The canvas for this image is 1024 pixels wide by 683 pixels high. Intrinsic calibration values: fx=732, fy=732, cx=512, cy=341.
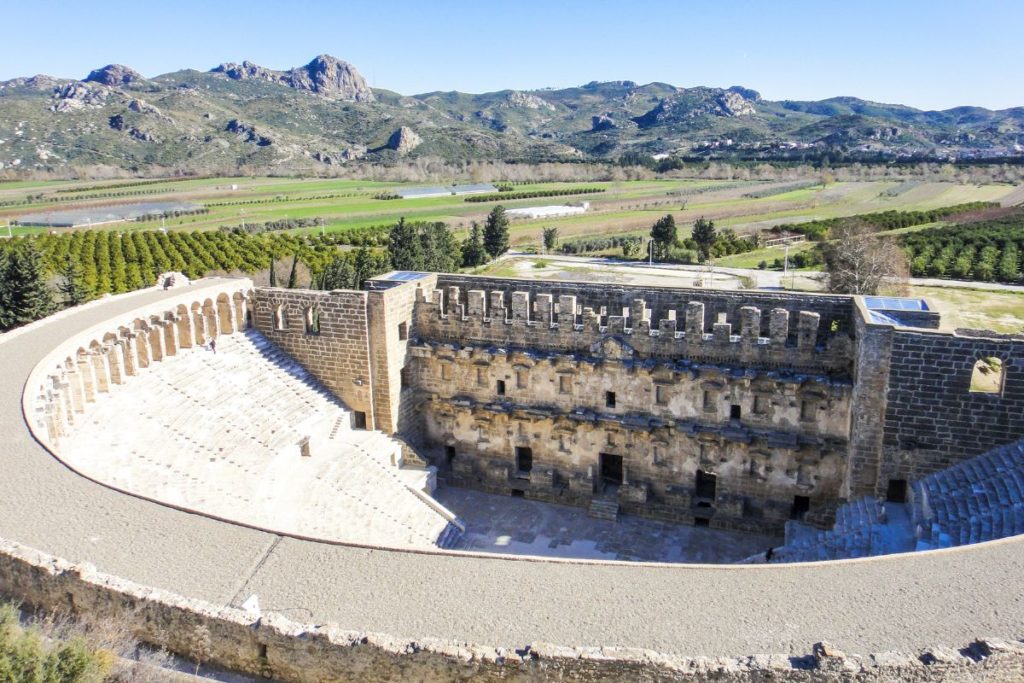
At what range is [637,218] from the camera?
88.1 metres

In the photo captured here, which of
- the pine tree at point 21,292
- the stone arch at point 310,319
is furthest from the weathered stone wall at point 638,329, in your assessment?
the pine tree at point 21,292

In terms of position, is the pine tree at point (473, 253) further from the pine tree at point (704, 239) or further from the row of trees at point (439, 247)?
the pine tree at point (704, 239)

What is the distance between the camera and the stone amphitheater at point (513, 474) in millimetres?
8938

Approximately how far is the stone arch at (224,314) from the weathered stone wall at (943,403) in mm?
17334

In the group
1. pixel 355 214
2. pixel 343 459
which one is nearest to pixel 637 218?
pixel 355 214

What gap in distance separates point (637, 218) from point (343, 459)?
73433 millimetres

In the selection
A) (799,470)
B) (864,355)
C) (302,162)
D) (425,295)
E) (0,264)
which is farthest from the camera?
(302,162)

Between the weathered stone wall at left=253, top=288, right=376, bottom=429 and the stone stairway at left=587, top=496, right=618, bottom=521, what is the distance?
6770 mm

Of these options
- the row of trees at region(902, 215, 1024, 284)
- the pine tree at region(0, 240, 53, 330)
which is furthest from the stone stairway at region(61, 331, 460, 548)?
the row of trees at region(902, 215, 1024, 284)

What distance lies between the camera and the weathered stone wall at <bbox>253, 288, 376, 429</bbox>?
20891 millimetres

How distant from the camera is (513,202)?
105750mm

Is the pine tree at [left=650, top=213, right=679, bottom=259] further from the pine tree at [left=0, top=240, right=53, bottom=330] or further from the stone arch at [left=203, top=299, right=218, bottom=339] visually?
the stone arch at [left=203, top=299, right=218, bottom=339]

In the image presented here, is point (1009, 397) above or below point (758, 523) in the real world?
above

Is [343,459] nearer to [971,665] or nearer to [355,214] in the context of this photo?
[971,665]
